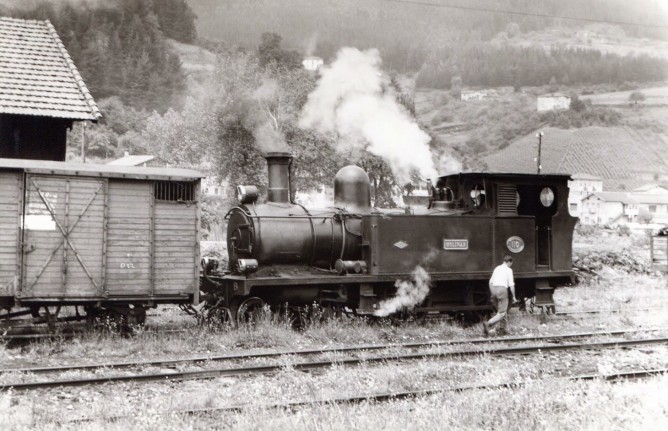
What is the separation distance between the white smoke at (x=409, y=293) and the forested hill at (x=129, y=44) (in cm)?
4828

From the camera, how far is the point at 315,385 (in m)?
7.32

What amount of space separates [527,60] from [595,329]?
7915 centimetres

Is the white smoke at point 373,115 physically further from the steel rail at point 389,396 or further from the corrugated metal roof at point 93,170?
the steel rail at point 389,396

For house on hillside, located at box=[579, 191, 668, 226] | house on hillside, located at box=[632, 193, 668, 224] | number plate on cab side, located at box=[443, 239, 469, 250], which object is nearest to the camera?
number plate on cab side, located at box=[443, 239, 469, 250]

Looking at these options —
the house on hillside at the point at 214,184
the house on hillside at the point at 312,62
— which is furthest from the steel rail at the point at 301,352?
the house on hillside at the point at 312,62

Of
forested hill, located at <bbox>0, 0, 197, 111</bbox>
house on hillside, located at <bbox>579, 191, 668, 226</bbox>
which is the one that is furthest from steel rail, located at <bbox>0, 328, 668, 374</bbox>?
house on hillside, located at <bbox>579, 191, 668, 226</bbox>

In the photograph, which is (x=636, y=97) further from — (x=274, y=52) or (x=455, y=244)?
(x=455, y=244)

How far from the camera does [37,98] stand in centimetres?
1338

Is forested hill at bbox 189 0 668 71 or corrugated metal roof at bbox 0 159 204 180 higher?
forested hill at bbox 189 0 668 71

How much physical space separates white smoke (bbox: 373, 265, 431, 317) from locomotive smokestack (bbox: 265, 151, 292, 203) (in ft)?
8.70

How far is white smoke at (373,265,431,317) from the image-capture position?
11.6m

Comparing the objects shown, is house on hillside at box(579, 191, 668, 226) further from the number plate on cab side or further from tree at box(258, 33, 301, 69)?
the number plate on cab side

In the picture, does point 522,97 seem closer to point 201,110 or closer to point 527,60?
point 527,60

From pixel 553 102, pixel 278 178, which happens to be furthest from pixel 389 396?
pixel 553 102
